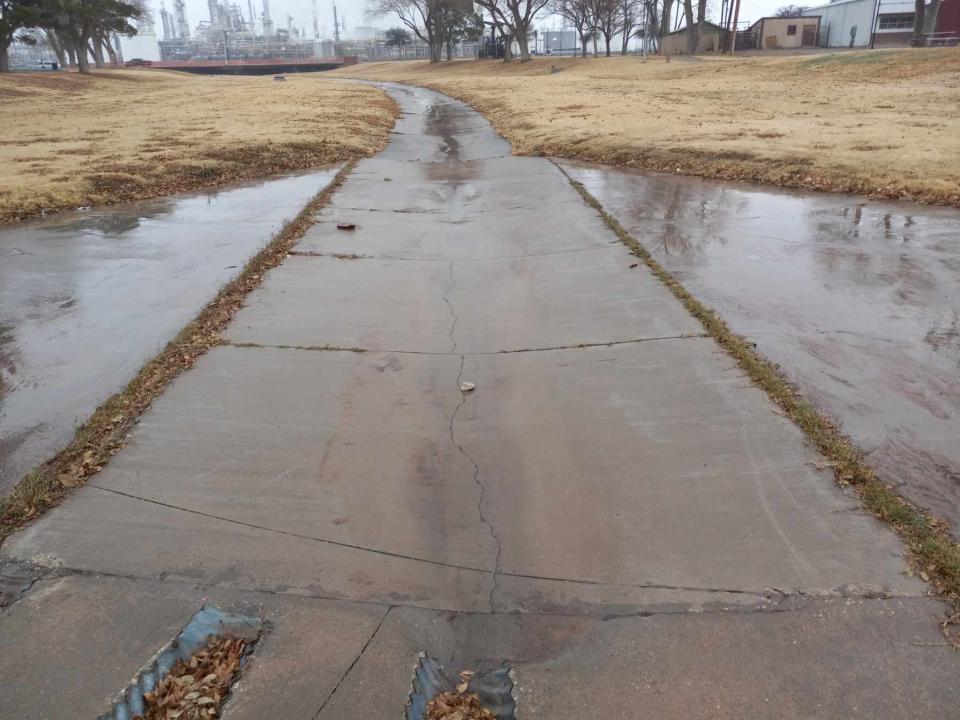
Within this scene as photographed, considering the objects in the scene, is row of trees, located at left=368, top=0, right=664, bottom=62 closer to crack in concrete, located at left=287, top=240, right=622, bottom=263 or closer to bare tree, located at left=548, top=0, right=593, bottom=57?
bare tree, located at left=548, top=0, right=593, bottom=57

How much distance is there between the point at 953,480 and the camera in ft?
12.3

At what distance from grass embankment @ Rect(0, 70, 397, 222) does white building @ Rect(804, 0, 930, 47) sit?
148ft

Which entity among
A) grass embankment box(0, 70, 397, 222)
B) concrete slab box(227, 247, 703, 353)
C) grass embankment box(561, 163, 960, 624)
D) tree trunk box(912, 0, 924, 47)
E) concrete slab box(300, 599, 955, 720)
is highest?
tree trunk box(912, 0, 924, 47)

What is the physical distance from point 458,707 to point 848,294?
549 cm

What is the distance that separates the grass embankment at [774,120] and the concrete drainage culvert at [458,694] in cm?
981

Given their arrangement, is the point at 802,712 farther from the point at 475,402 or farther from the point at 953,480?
the point at 475,402

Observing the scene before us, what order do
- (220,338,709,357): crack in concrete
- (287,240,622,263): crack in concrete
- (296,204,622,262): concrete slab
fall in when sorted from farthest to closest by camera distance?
(296,204,622,262): concrete slab < (287,240,622,263): crack in concrete < (220,338,709,357): crack in concrete

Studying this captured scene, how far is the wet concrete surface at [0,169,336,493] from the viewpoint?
482 cm

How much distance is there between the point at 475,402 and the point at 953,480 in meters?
2.81

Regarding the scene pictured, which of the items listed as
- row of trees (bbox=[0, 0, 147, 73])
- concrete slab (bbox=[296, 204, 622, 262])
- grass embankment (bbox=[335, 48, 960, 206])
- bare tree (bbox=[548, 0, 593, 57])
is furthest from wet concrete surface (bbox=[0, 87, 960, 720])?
bare tree (bbox=[548, 0, 593, 57])

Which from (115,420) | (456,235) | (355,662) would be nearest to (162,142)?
(456,235)

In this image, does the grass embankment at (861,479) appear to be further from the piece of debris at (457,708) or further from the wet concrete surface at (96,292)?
the wet concrete surface at (96,292)

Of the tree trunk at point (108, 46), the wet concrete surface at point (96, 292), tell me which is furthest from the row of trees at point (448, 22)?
the wet concrete surface at point (96, 292)

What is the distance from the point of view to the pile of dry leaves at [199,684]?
263cm
